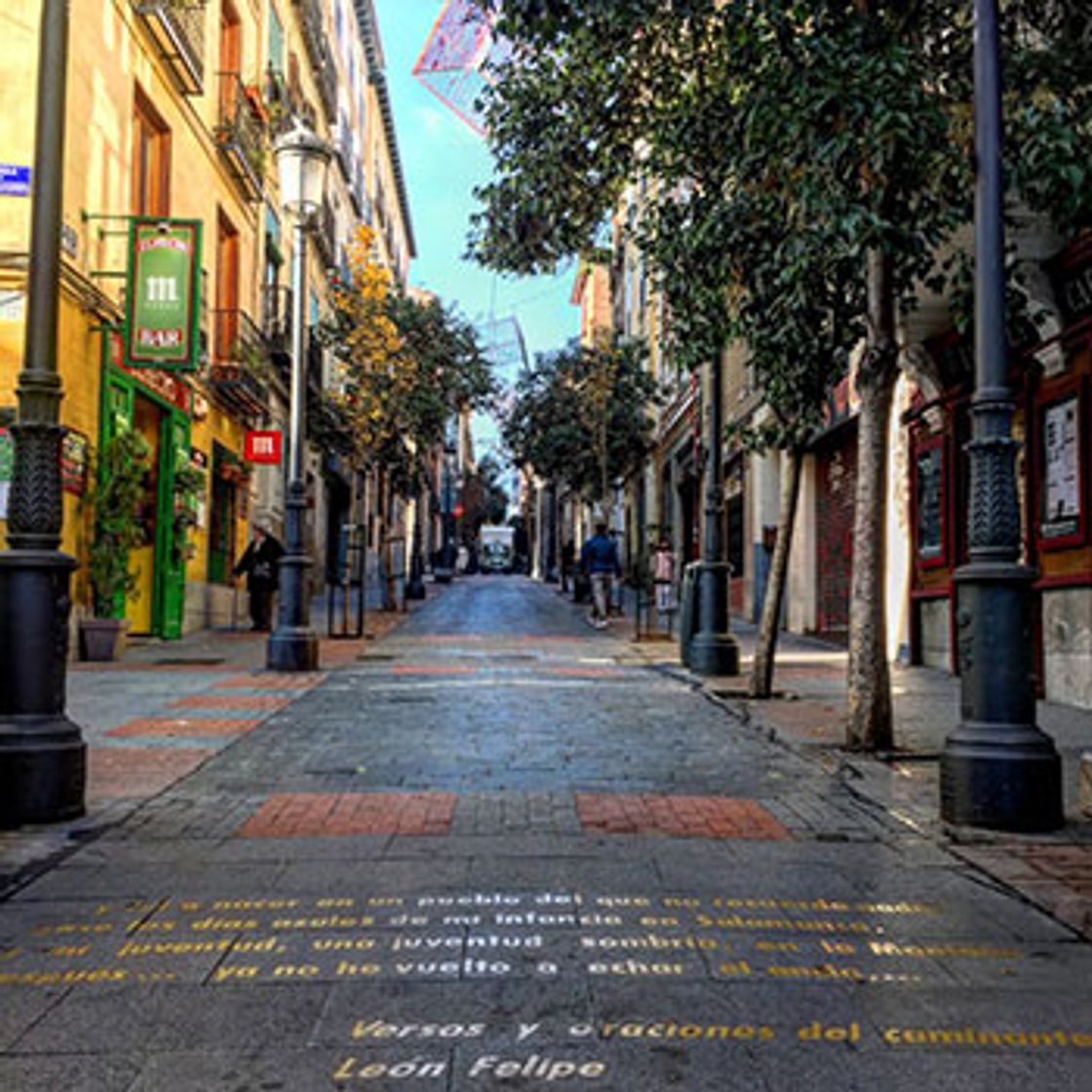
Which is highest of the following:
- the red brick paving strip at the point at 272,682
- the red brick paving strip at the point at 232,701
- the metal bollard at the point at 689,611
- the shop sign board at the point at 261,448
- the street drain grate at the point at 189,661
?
the shop sign board at the point at 261,448

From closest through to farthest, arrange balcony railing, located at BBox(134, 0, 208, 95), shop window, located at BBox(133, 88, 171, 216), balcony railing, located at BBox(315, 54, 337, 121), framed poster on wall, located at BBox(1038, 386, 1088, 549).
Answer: framed poster on wall, located at BBox(1038, 386, 1088, 549)
balcony railing, located at BBox(134, 0, 208, 95)
shop window, located at BBox(133, 88, 171, 216)
balcony railing, located at BBox(315, 54, 337, 121)

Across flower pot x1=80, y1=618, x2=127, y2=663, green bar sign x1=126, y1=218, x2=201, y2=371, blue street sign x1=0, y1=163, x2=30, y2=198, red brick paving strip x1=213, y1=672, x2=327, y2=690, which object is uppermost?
blue street sign x1=0, y1=163, x2=30, y2=198

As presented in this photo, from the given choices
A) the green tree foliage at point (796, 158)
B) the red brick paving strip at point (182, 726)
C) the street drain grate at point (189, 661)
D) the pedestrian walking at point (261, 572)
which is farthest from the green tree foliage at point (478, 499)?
the red brick paving strip at point (182, 726)

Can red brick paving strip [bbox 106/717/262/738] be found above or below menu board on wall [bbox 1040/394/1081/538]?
below

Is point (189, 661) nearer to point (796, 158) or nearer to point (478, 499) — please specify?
point (796, 158)

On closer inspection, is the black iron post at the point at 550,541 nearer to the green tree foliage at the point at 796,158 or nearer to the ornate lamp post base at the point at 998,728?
the green tree foliage at the point at 796,158

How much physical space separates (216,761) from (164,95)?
455 inches

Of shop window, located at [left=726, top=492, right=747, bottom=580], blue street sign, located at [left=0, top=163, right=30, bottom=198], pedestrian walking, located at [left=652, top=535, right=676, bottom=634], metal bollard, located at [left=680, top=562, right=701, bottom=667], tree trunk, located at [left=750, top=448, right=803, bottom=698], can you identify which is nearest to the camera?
tree trunk, located at [left=750, top=448, right=803, bottom=698]

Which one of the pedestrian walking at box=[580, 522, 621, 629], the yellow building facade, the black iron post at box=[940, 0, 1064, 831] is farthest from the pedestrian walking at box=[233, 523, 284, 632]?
the black iron post at box=[940, 0, 1064, 831]

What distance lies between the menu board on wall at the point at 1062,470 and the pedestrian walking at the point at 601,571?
35.8 feet

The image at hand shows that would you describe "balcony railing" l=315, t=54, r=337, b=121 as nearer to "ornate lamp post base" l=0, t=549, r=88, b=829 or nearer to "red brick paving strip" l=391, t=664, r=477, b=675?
"red brick paving strip" l=391, t=664, r=477, b=675

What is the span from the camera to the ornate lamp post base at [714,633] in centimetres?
1198

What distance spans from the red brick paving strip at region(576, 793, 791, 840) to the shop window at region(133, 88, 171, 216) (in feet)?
39.6

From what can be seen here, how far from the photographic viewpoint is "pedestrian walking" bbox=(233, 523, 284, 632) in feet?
59.1
